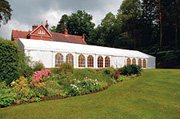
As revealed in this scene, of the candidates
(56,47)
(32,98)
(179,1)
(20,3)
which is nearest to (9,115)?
(32,98)

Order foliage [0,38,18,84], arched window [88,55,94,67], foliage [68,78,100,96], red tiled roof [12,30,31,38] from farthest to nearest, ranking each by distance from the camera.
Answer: red tiled roof [12,30,31,38] → arched window [88,55,94,67] → foliage [0,38,18,84] → foliage [68,78,100,96]

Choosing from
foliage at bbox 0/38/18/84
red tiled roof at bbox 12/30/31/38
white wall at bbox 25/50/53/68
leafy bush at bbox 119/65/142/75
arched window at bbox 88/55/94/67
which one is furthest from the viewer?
red tiled roof at bbox 12/30/31/38

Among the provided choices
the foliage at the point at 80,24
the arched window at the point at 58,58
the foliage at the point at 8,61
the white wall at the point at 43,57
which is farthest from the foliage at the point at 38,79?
the foliage at the point at 80,24

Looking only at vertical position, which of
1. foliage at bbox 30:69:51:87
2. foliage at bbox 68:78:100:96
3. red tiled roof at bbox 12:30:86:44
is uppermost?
red tiled roof at bbox 12:30:86:44

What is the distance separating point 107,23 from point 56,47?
27.4 m

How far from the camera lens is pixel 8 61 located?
789 cm

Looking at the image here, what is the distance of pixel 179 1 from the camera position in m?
23.9

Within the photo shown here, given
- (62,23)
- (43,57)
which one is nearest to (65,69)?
(43,57)

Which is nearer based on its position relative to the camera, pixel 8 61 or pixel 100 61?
pixel 8 61

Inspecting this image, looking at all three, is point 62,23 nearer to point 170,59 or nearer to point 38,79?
point 170,59

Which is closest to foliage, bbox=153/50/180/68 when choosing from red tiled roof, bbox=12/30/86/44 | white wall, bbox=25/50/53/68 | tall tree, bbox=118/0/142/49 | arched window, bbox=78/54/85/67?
tall tree, bbox=118/0/142/49

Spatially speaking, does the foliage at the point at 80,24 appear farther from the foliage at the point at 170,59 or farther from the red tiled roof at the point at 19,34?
the foliage at the point at 170,59

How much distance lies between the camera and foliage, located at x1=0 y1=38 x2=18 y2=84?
24.7 ft

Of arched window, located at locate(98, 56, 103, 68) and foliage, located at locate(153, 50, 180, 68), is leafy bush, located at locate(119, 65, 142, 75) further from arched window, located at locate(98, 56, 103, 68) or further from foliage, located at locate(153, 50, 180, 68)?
foliage, located at locate(153, 50, 180, 68)
